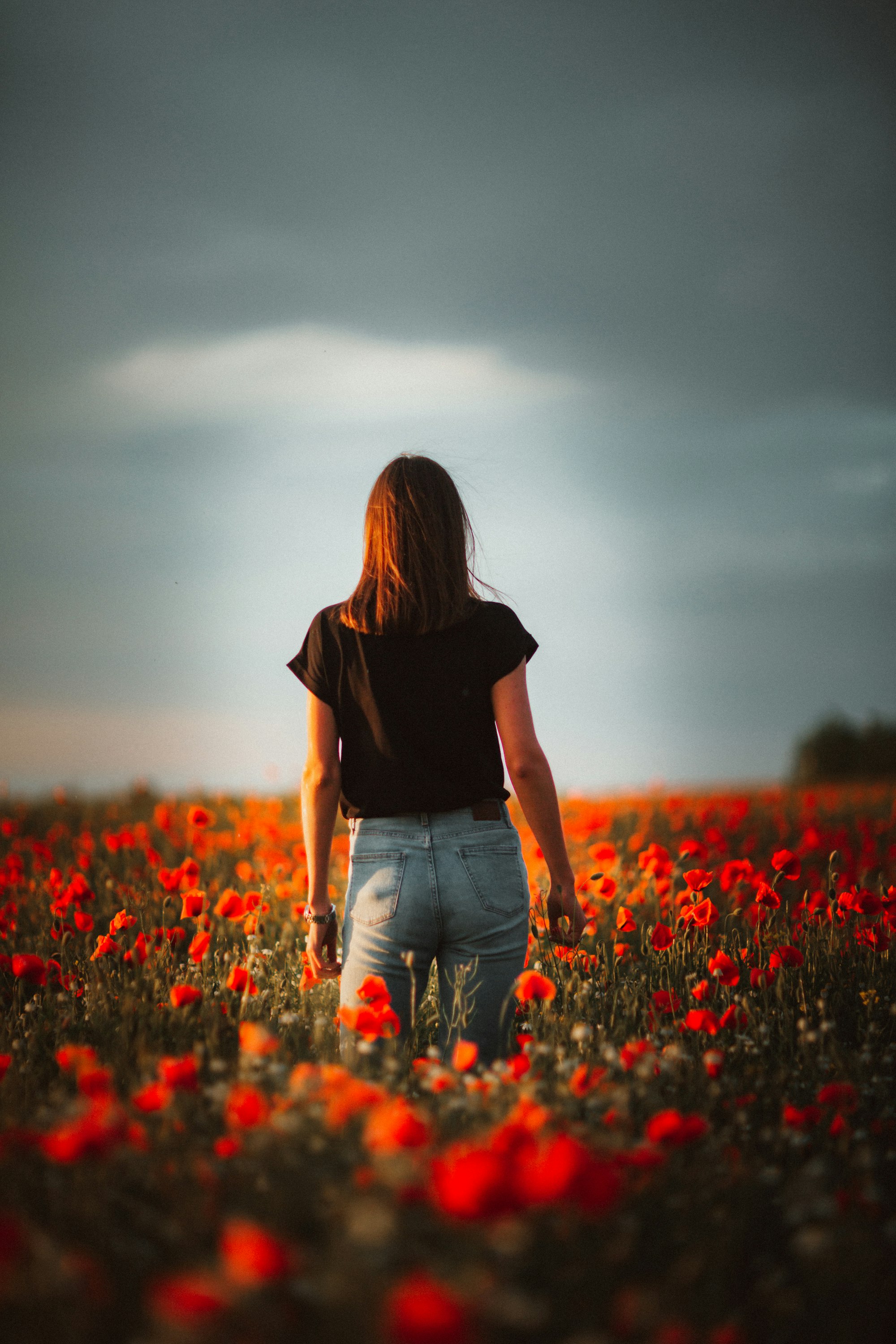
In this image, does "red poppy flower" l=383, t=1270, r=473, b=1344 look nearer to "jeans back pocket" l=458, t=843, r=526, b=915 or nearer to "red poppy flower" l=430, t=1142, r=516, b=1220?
"red poppy flower" l=430, t=1142, r=516, b=1220

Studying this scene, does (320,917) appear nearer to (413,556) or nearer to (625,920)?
(413,556)

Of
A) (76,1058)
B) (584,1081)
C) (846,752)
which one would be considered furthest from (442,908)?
(846,752)

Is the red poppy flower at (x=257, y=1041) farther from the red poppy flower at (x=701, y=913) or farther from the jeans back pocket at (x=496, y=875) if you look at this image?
the red poppy flower at (x=701, y=913)

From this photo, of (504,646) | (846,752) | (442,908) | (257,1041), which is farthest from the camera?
(846,752)

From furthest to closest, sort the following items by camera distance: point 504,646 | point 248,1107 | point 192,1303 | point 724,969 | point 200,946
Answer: point 724,969 < point 200,946 < point 504,646 < point 248,1107 < point 192,1303

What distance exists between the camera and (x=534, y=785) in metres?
3.37

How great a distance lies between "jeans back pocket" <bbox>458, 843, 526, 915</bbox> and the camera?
3.17m

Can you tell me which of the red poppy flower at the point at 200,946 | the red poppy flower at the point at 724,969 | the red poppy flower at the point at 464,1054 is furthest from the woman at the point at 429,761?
the red poppy flower at the point at 724,969

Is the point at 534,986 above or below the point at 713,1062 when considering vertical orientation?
above

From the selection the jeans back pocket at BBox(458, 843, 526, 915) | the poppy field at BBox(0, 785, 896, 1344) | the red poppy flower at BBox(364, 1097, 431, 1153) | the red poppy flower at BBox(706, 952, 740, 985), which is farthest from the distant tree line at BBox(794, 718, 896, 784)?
the red poppy flower at BBox(364, 1097, 431, 1153)

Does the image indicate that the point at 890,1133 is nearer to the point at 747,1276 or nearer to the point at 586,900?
the point at 747,1276

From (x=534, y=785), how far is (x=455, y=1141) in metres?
1.31

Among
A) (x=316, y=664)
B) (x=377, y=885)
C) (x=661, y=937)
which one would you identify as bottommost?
(x=661, y=937)

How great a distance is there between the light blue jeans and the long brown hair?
0.70 meters
